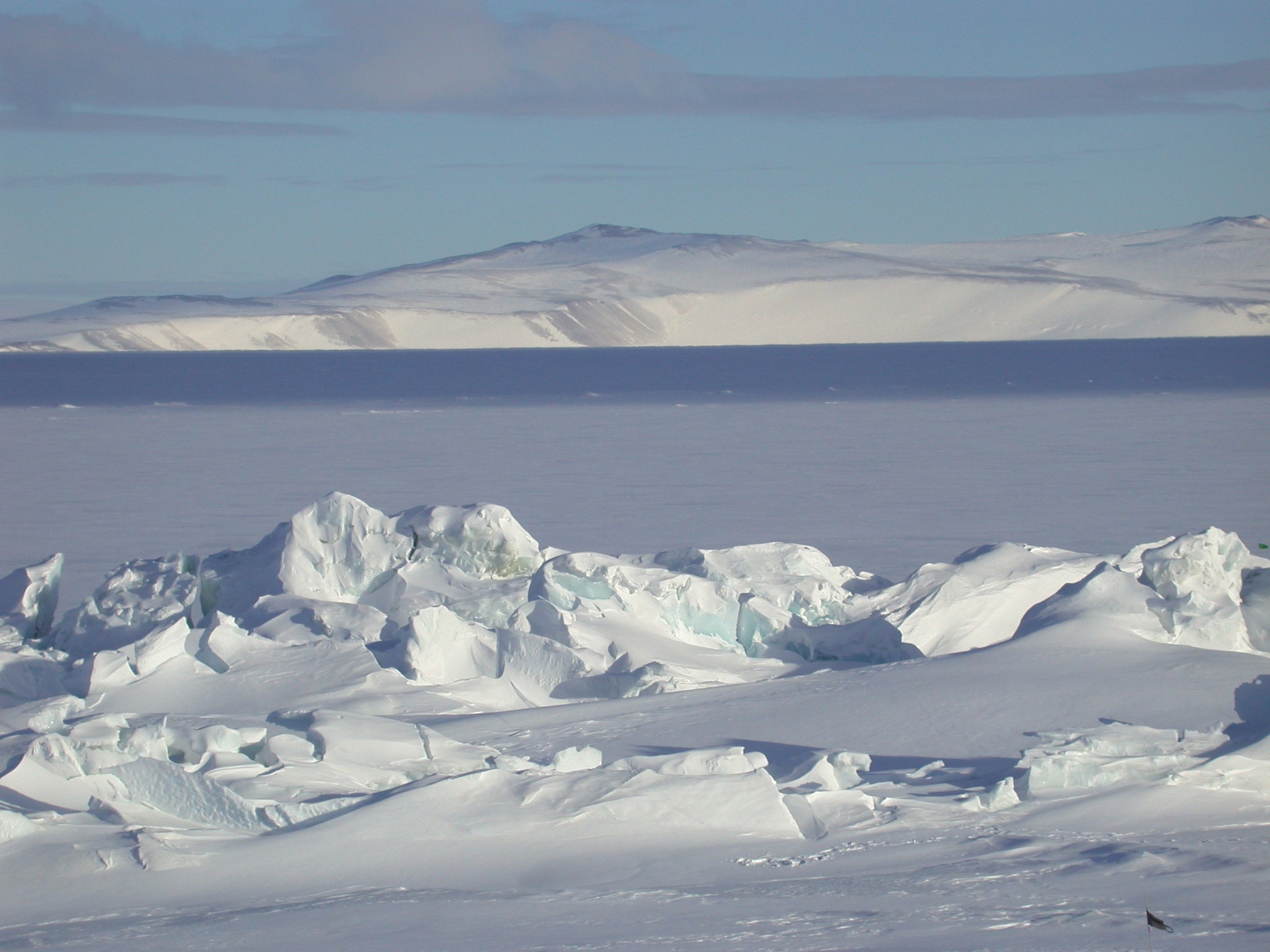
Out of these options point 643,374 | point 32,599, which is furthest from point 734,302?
point 32,599

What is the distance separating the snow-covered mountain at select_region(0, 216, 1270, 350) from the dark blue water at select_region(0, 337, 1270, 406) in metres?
19.1

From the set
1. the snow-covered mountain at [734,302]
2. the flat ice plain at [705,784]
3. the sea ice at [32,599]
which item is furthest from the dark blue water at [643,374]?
the flat ice plain at [705,784]

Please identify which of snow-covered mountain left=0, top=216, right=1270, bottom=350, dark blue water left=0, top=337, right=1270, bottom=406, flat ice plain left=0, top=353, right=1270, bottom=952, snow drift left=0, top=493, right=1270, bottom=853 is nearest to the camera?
flat ice plain left=0, top=353, right=1270, bottom=952

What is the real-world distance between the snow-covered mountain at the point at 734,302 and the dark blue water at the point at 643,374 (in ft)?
62.8

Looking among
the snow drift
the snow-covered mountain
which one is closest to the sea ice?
the snow drift

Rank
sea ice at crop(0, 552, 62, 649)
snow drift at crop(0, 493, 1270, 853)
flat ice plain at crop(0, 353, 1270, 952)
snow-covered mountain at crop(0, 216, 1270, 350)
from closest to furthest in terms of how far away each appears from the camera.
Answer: flat ice plain at crop(0, 353, 1270, 952) → snow drift at crop(0, 493, 1270, 853) → sea ice at crop(0, 552, 62, 649) → snow-covered mountain at crop(0, 216, 1270, 350)

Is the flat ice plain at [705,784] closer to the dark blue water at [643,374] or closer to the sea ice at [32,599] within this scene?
the sea ice at [32,599]

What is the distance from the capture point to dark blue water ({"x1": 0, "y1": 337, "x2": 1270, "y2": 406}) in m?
39.2

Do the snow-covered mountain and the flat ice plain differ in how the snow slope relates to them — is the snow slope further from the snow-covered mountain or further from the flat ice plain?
the snow-covered mountain

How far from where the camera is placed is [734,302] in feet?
415

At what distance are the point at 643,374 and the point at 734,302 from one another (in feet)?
239

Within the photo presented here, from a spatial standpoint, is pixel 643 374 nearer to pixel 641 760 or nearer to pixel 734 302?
pixel 641 760

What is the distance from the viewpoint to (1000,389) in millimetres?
39125

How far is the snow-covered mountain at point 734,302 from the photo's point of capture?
375 ft
